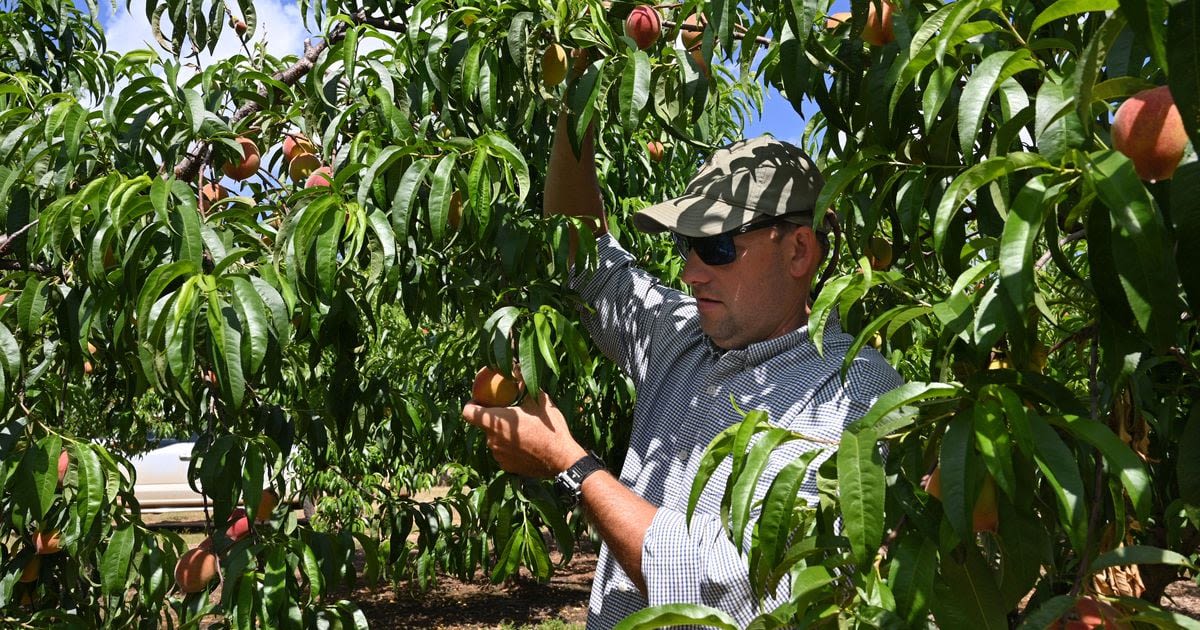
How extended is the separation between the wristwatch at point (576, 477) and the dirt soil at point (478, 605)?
17.2ft

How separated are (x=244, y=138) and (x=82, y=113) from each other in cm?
38

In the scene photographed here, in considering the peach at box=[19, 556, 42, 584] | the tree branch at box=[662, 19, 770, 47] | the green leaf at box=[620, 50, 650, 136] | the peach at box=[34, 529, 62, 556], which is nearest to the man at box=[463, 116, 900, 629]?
the tree branch at box=[662, 19, 770, 47]

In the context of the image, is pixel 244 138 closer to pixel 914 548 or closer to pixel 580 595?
pixel 914 548

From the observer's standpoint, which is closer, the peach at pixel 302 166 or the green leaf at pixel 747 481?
the green leaf at pixel 747 481

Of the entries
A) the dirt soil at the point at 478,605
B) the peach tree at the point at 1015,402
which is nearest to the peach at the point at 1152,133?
the peach tree at the point at 1015,402

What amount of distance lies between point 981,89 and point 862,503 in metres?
0.46

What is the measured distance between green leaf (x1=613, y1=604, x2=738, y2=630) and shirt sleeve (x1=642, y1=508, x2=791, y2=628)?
0.47 m

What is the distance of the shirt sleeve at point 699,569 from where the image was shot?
1446 millimetres

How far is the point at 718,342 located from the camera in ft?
6.43

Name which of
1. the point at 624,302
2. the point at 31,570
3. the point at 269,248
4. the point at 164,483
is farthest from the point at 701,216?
the point at 164,483

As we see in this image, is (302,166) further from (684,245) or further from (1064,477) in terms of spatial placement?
(1064,477)

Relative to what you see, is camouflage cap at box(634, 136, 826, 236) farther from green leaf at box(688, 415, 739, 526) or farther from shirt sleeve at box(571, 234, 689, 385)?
green leaf at box(688, 415, 739, 526)

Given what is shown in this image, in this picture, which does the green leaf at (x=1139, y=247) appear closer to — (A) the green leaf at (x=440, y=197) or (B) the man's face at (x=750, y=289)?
(A) the green leaf at (x=440, y=197)

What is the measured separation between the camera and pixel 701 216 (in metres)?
1.94
